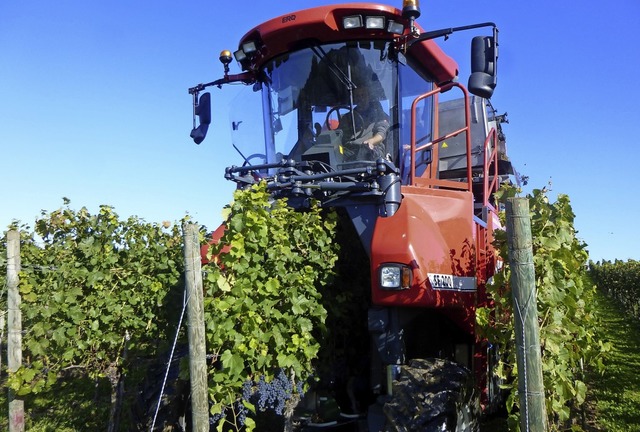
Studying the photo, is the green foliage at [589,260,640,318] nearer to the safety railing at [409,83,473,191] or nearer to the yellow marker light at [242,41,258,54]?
the safety railing at [409,83,473,191]

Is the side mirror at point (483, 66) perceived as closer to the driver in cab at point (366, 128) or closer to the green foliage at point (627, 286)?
the driver in cab at point (366, 128)

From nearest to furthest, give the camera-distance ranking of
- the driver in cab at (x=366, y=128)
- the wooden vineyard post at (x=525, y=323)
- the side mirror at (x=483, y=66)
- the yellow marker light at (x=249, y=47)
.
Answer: the wooden vineyard post at (x=525, y=323) → the side mirror at (x=483, y=66) → the driver in cab at (x=366, y=128) → the yellow marker light at (x=249, y=47)

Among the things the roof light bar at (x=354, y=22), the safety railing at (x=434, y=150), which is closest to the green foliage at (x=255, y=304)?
the safety railing at (x=434, y=150)

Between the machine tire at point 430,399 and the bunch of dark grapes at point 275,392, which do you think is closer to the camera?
the machine tire at point 430,399

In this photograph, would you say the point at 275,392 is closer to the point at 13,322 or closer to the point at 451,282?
the point at 451,282

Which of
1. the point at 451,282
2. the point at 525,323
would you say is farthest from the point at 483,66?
the point at 525,323

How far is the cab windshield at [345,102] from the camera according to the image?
4855 millimetres

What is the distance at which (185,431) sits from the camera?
4566mm

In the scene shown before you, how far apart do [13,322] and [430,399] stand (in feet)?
10.3

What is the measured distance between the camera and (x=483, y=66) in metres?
4.08

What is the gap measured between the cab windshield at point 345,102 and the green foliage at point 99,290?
1.81m

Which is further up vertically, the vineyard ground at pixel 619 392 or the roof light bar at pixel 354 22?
the roof light bar at pixel 354 22

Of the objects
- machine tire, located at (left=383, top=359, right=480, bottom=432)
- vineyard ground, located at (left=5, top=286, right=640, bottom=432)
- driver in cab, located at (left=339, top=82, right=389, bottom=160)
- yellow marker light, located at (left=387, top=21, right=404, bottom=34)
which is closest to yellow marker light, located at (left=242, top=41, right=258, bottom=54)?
driver in cab, located at (left=339, top=82, right=389, bottom=160)

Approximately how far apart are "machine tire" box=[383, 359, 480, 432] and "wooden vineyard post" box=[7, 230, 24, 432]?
283 centimetres
